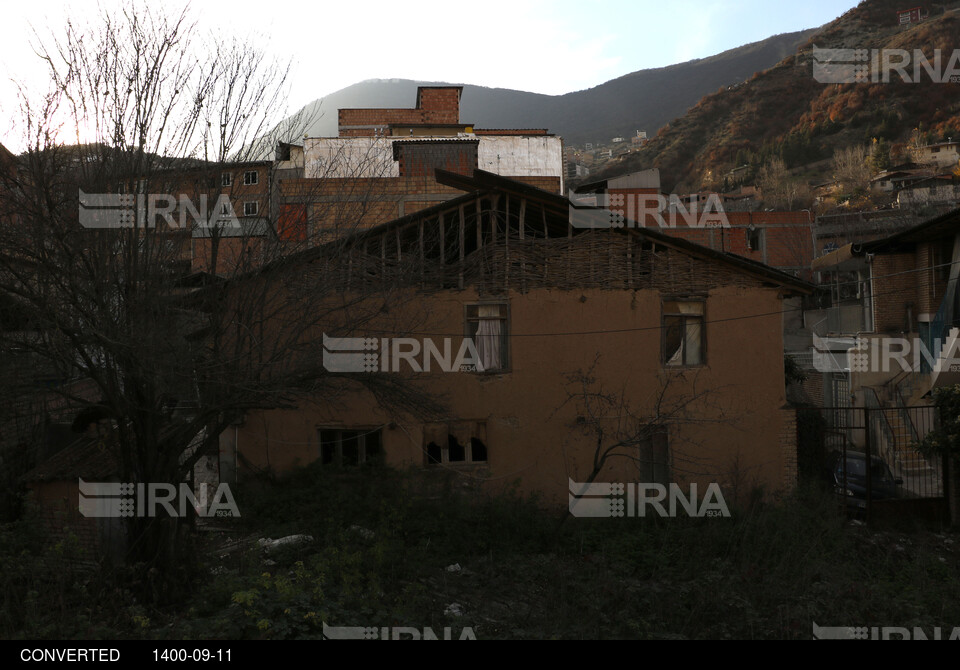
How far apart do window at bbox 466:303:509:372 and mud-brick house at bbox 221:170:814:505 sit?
28mm

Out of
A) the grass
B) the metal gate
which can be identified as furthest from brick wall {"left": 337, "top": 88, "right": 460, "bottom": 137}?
the grass

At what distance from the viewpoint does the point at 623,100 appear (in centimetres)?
14900

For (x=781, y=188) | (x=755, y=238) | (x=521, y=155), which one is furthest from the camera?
(x=781, y=188)

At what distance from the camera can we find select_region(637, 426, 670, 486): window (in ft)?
46.5

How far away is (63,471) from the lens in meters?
10.8

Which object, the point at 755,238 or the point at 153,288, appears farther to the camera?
the point at 755,238

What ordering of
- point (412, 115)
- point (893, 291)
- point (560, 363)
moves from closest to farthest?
point (560, 363)
point (893, 291)
point (412, 115)

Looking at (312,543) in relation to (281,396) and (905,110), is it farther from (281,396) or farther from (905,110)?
(905,110)

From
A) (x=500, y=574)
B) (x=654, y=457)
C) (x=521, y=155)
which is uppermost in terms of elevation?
(x=521, y=155)

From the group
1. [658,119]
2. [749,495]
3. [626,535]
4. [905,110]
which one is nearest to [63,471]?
[626,535]

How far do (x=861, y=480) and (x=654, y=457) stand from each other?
4189mm

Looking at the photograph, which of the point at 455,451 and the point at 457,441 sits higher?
the point at 457,441

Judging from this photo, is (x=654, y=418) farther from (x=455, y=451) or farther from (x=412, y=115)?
(x=412, y=115)

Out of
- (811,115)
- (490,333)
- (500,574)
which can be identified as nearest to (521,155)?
(490,333)
